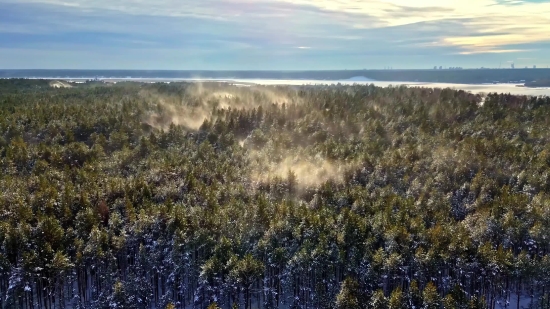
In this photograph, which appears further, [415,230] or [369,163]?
[369,163]

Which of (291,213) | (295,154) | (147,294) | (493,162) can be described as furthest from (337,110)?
(147,294)

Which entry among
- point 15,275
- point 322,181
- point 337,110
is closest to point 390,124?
point 337,110

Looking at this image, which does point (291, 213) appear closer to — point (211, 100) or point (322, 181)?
point (322, 181)

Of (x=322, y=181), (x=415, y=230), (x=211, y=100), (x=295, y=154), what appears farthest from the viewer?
(x=211, y=100)

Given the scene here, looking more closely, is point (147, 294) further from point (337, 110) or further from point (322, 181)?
point (337, 110)

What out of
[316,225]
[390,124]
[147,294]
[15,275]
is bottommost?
[147,294]

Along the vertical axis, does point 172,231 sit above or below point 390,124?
below

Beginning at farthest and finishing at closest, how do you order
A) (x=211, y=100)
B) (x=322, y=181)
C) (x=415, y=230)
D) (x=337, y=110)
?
(x=211, y=100) → (x=337, y=110) → (x=322, y=181) → (x=415, y=230)
